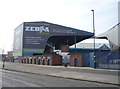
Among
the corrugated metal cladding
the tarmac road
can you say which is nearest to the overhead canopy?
the corrugated metal cladding

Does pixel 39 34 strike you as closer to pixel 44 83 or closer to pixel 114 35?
pixel 114 35

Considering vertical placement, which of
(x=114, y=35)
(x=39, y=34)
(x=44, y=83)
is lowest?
(x=44, y=83)

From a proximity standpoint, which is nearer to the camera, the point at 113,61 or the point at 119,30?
the point at 113,61

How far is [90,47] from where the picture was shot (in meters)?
93.4

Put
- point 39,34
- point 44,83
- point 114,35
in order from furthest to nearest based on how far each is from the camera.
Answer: point 39,34 < point 114,35 < point 44,83

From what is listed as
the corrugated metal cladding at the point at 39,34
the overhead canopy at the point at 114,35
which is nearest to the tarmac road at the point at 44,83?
the overhead canopy at the point at 114,35

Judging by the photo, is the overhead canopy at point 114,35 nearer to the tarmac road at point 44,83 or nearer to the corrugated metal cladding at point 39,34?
the corrugated metal cladding at point 39,34

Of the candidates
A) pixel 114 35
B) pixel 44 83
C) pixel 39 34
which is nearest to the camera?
pixel 44 83

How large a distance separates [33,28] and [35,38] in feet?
13.4

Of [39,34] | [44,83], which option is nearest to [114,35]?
[39,34]

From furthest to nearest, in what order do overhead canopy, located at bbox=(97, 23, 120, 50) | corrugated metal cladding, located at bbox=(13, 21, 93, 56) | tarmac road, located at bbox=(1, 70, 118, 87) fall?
1. corrugated metal cladding, located at bbox=(13, 21, 93, 56)
2. overhead canopy, located at bbox=(97, 23, 120, 50)
3. tarmac road, located at bbox=(1, 70, 118, 87)

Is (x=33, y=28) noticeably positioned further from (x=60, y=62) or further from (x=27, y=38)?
(x=60, y=62)

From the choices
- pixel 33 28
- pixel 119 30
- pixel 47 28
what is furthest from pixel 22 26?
pixel 119 30

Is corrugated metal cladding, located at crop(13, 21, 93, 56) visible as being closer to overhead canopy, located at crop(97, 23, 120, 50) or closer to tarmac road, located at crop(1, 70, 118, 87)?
overhead canopy, located at crop(97, 23, 120, 50)
